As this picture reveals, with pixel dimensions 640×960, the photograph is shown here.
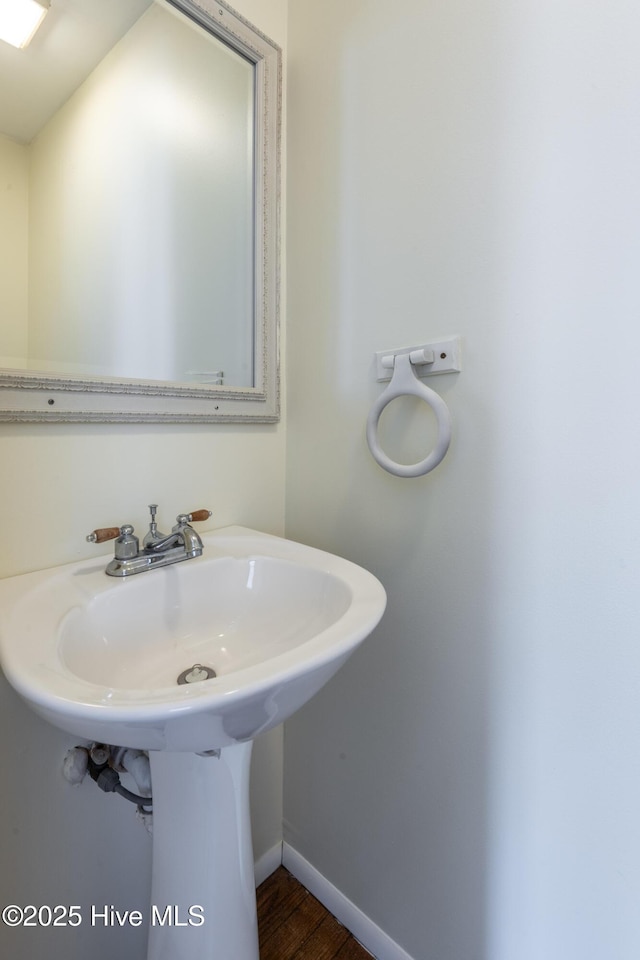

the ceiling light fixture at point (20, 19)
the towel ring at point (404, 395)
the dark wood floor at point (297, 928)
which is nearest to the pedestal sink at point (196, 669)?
the towel ring at point (404, 395)

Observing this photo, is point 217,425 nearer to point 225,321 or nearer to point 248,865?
point 225,321

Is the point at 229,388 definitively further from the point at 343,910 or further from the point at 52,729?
the point at 343,910

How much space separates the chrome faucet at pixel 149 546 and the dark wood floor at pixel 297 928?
0.90m

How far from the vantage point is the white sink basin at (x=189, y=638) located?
391mm

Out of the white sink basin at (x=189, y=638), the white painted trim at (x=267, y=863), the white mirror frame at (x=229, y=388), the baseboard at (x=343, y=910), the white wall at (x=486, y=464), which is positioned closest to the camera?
the white sink basin at (x=189, y=638)

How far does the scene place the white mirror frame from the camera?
0.68 metres

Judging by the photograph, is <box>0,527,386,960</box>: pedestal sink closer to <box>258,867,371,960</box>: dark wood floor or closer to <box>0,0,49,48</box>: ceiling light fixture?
<box>258,867,371,960</box>: dark wood floor

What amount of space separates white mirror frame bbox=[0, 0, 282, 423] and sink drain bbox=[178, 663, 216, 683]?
0.46 meters

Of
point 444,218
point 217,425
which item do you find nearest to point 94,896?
point 217,425

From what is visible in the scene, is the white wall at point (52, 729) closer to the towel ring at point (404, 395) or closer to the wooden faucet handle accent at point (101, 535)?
the wooden faucet handle accent at point (101, 535)

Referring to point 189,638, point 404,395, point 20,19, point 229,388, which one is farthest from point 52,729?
point 20,19

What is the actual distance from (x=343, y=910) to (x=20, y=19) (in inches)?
70.8

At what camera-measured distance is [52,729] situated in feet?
2.31

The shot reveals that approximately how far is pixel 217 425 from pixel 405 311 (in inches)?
17.9
